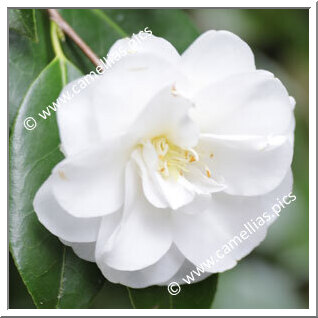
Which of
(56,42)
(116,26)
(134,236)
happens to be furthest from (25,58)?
(134,236)

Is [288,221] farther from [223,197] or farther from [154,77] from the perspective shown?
[154,77]

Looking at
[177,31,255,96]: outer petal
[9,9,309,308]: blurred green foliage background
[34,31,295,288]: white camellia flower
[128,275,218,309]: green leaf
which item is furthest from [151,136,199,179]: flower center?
[9,9,309,308]: blurred green foliage background

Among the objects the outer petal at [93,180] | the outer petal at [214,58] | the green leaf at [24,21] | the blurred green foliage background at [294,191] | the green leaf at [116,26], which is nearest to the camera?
the outer petal at [93,180]

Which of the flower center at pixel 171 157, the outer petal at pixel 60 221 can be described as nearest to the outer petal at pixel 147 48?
the flower center at pixel 171 157

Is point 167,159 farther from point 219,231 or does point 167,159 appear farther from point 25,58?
point 25,58

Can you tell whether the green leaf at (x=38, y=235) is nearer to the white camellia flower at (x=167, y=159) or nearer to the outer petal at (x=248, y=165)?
the white camellia flower at (x=167, y=159)

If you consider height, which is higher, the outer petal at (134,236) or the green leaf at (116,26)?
the green leaf at (116,26)
